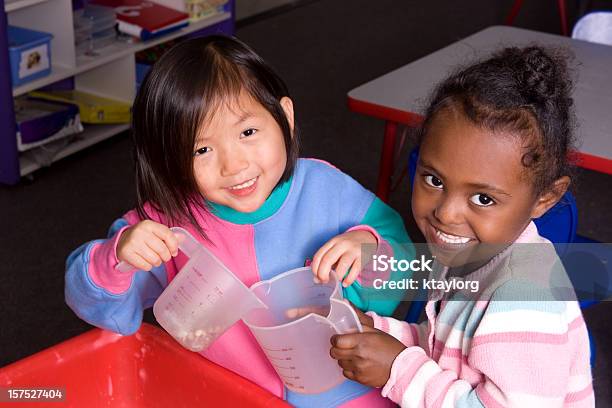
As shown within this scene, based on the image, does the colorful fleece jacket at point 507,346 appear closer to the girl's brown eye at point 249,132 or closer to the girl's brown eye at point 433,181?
the girl's brown eye at point 433,181

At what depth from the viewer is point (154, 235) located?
0.99 meters

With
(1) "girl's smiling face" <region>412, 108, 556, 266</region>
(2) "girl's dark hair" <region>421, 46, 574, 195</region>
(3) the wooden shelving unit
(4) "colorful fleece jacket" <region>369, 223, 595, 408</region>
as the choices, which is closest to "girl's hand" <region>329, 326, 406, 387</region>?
(4) "colorful fleece jacket" <region>369, 223, 595, 408</region>

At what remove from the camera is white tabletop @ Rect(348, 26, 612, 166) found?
5.51 ft

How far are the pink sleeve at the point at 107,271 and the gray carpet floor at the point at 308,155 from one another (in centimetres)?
60

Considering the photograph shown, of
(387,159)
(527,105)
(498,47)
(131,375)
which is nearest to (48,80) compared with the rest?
(387,159)

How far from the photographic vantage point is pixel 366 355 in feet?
3.25

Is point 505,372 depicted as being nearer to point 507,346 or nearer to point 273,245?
point 507,346

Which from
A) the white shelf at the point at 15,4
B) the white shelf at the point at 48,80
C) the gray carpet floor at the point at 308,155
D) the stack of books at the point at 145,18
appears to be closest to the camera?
the gray carpet floor at the point at 308,155

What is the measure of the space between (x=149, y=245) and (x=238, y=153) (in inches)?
6.2

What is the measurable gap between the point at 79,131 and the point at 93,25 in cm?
38

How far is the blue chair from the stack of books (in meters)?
1.75

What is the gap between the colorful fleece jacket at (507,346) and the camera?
0.90m

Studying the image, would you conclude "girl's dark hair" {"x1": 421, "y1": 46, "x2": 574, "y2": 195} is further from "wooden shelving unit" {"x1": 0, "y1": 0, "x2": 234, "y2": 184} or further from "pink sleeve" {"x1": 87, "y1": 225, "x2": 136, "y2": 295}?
"wooden shelving unit" {"x1": 0, "y1": 0, "x2": 234, "y2": 184}

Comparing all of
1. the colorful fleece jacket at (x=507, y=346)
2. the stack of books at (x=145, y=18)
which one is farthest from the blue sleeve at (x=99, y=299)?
the stack of books at (x=145, y=18)
